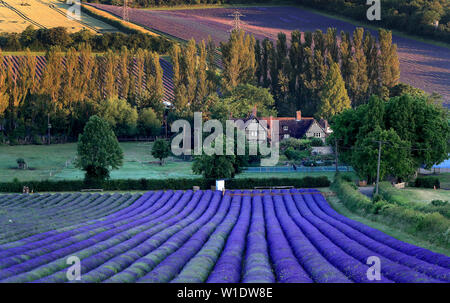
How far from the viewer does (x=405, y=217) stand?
3216 centimetres

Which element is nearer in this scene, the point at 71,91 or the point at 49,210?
the point at 49,210

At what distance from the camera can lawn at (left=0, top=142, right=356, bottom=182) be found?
2484 inches

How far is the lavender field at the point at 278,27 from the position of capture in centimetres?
11938

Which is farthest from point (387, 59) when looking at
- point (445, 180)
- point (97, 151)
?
point (97, 151)

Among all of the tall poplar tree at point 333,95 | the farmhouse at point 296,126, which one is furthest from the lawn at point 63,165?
the tall poplar tree at point 333,95

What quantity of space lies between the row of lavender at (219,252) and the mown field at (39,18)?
362 feet

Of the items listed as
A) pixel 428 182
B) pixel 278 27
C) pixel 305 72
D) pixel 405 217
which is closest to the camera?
pixel 405 217

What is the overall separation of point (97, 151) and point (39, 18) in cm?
9596

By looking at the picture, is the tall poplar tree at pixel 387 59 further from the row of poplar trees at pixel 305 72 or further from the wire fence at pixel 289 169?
the wire fence at pixel 289 169

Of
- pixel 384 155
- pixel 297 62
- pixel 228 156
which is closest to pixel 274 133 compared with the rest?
pixel 297 62

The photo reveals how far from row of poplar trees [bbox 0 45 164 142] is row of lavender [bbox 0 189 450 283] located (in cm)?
5406

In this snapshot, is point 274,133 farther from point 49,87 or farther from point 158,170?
point 49,87

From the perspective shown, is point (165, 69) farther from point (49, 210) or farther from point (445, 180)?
point (49, 210)

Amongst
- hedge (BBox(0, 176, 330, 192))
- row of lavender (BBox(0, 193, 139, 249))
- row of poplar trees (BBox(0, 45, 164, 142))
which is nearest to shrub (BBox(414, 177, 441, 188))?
hedge (BBox(0, 176, 330, 192))
